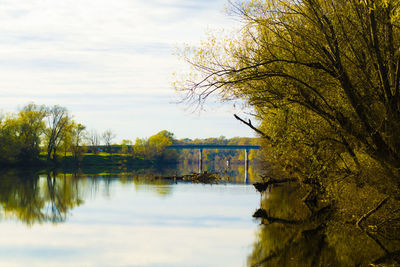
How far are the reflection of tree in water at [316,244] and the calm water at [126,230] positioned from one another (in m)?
0.90

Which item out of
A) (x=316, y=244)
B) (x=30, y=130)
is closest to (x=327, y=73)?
A: (x=316, y=244)

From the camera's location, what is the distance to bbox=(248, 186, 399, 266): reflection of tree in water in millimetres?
Result: 16312

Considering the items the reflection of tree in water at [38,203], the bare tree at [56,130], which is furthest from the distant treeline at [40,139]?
the reflection of tree in water at [38,203]

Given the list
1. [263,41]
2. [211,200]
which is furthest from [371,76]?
[211,200]

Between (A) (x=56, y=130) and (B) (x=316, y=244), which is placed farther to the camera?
(A) (x=56, y=130)

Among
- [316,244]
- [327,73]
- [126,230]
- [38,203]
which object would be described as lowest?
[38,203]

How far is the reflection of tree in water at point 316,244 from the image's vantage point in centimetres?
1631

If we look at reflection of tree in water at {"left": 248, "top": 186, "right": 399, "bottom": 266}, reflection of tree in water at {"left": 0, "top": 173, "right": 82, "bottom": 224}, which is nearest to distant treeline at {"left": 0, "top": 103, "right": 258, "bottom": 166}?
reflection of tree in water at {"left": 0, "top": 173, "right": 82, "bottom": 224}

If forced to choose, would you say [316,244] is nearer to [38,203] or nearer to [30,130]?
[38,203]

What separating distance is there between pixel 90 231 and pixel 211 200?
50.5ft

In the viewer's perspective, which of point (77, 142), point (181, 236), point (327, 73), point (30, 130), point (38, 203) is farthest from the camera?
point (77, 142)

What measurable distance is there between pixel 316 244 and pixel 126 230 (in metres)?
9.17

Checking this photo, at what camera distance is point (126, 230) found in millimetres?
22609

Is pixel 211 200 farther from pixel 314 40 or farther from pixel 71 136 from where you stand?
pixel 71 136
